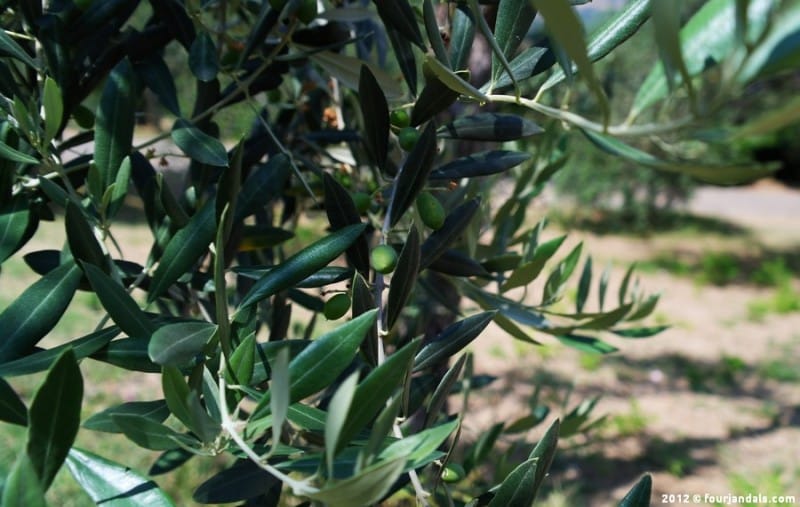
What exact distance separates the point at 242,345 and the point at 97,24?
0.34 m

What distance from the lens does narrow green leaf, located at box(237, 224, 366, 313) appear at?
0.49m

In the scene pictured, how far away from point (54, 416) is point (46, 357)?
0.29ft

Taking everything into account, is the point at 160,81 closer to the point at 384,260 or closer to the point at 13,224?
the point at 13,224

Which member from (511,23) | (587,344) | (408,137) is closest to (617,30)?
(511,23)

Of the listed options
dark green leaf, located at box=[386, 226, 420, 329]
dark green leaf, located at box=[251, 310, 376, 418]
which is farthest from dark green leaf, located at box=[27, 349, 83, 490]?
dark green leaf, located at box=[386, 226, 420, 329]

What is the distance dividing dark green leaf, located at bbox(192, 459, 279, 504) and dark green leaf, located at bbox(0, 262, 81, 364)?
0.15m

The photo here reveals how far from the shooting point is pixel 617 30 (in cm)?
47

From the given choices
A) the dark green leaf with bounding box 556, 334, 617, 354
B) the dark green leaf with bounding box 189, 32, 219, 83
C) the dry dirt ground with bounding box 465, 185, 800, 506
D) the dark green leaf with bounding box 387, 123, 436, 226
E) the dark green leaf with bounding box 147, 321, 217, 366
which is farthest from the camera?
the dry dirt ground with bounding box 465, 185, 800, 506

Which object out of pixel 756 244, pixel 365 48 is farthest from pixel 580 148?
pixel 365 48

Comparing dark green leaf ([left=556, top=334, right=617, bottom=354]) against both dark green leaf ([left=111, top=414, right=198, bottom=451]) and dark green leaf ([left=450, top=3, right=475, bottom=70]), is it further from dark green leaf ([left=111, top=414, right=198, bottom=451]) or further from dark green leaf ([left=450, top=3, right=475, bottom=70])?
dark green leaf ([left=111, top=414, right=198, bottom=451])

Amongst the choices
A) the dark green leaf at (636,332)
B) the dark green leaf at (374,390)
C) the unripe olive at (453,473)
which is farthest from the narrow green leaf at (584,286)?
the dark green leaf at (374,390)

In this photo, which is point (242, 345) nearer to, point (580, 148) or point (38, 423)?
point (38, 423)

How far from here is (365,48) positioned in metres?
0.92

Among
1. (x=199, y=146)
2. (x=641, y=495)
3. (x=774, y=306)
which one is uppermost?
(x=199, y=146)
